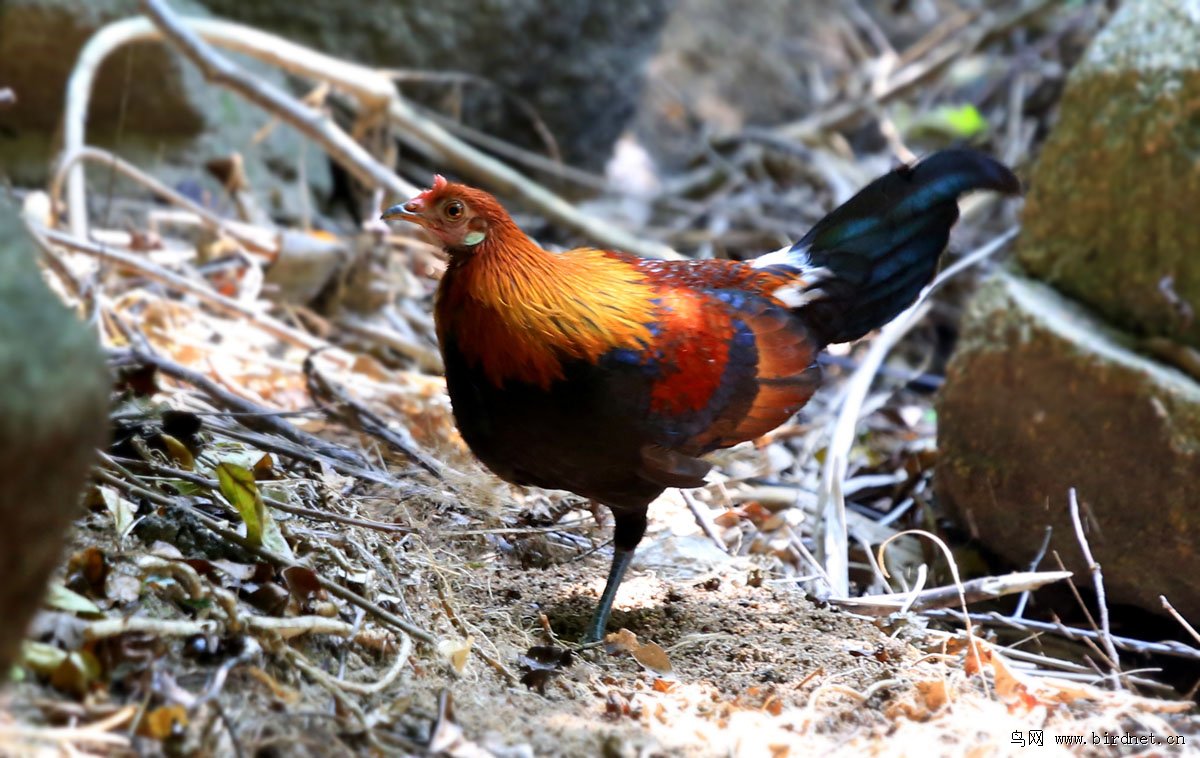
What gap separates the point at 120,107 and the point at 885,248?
4.09 metres

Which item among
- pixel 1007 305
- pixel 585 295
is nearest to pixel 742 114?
pixel 1007 305

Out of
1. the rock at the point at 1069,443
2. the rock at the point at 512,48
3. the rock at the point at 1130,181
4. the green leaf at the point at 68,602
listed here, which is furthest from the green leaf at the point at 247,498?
the rock at the point at 512,48

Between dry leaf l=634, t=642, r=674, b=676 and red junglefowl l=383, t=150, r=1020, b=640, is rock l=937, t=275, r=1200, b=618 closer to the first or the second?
red junglefowl l=383, t=150, r=1020, b=640

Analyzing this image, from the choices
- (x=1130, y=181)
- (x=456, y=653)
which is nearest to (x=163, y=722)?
(x=456, y=653)

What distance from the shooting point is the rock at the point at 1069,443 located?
12.3ft

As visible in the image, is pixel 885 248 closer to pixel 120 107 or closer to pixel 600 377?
pixel 600 377

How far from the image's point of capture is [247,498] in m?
2.53

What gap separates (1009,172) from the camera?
339cm

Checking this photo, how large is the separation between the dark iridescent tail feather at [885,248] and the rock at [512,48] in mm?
3043

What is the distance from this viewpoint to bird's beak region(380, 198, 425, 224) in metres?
2.94

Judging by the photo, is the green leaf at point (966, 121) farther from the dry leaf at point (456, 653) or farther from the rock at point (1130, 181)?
the dry leaf at point (456, 653)

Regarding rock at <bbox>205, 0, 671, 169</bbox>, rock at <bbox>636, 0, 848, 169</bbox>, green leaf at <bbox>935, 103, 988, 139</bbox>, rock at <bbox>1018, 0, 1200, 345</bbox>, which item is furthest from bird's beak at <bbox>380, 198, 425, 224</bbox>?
rock at <bbox>636, 0, 848, 169</bbox>

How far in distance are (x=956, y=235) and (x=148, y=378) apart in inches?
188

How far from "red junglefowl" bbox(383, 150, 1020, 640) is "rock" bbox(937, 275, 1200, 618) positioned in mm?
889
